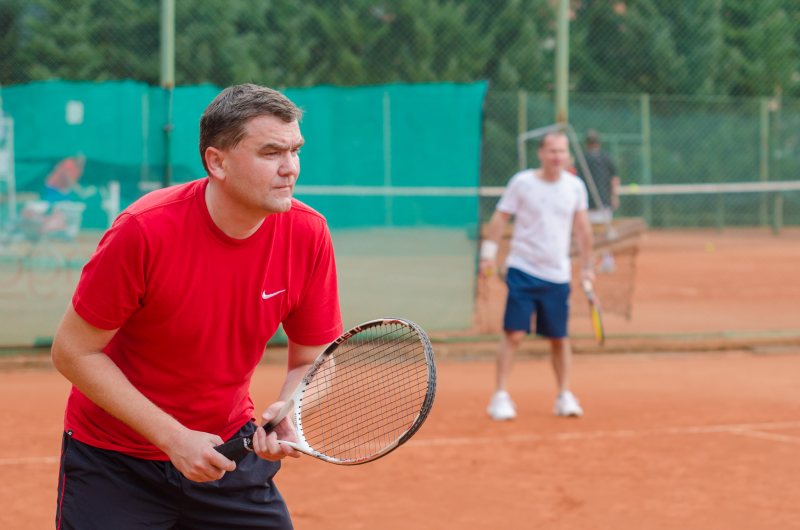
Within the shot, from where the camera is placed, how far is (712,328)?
10.9 metres

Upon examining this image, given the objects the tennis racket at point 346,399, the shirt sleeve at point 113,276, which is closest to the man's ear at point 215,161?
the shirt sleeve at point 113,276

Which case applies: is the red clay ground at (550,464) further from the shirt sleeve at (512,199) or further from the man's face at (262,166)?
the man's face at (262,166)

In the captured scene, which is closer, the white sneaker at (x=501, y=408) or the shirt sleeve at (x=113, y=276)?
the shirt sleeve at (x=113, y=276)

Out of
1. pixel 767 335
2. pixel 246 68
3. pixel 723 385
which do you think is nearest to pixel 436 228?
pixel 723 385

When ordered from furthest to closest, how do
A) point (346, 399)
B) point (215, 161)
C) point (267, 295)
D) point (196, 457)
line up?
point (346, 399), point (267, 295), point (215, 161), point (196, 457)

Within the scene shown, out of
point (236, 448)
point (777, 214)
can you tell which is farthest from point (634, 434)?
point (777, 214)

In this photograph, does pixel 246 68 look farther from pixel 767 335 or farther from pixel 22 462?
pixel 22 462

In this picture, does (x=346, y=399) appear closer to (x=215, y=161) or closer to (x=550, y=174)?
(x=215, y=161)

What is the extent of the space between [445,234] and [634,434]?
3.18 metres

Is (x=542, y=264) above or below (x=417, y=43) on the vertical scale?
below

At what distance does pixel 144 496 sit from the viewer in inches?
116

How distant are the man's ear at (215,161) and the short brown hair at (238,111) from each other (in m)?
0.01

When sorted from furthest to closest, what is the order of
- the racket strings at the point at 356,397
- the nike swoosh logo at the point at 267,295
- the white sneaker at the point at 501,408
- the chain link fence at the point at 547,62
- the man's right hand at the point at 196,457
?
the chain link fence at the point at 547,62
the white sneaker at the point at 501,408
the racket strings at the point at 356,397
the nike swoosh logo at the point at 267,295
the man's right hand at the point at 196,457

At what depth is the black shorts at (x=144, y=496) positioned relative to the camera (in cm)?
289
